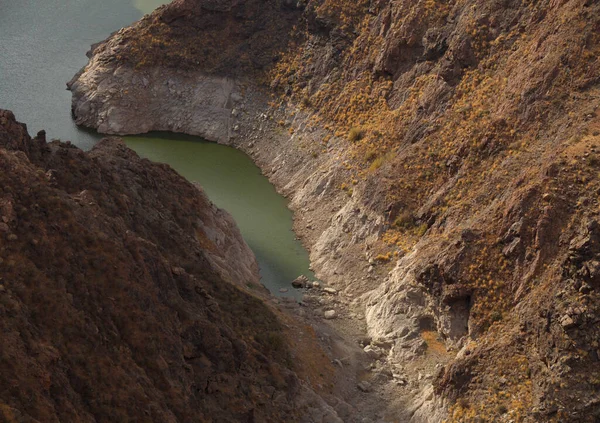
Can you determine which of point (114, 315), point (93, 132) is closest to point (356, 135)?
point (93, 132)

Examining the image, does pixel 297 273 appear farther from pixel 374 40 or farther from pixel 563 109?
pixel 374 40

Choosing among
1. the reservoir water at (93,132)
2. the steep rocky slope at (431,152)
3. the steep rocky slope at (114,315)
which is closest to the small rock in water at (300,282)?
the reservoir water at (93,132)

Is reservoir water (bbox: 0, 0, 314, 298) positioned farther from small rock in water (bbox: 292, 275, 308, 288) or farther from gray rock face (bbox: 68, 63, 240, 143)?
gray rock face (bbox: 68, 63, 240, 143)

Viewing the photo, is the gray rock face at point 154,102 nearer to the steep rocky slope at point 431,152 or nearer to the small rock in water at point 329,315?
the steep rocky slope at point 431,152

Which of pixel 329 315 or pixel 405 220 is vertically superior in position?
pixel 405 220

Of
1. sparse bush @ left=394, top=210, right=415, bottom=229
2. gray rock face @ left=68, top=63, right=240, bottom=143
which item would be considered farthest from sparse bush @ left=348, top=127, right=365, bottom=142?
gray rock face @ left=68, top=63, right=240, bottom=143

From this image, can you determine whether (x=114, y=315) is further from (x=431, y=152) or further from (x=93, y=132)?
(x=93, y=132)
